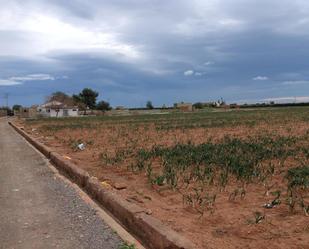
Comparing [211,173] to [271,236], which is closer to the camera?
[271,236]

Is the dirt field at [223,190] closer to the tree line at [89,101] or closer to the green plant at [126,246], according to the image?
the green plant at [126,246]

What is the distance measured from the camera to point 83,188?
9344 mm

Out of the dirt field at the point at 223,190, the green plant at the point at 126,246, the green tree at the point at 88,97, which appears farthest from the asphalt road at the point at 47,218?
the green tree at the point at 88,97

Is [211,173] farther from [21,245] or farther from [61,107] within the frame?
[61,107]

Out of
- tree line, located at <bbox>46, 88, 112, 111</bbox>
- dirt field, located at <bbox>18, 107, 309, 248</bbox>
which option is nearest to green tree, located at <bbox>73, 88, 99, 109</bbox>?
tree line, located at <bbox>46, 88, 112, 111</bbox>

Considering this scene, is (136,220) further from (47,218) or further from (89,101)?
(89,101)

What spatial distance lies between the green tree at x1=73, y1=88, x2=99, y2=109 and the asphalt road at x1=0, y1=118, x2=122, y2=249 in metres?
119

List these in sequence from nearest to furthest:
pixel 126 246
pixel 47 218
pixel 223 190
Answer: pixel 126 246, pixel 47 218, pixel 223 190

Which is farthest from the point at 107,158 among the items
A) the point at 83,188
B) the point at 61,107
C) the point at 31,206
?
the point at 61,107

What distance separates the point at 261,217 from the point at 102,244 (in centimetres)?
188

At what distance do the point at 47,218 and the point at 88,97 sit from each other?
12443 cm

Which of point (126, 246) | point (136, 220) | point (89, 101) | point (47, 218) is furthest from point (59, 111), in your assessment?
point (126, 246)

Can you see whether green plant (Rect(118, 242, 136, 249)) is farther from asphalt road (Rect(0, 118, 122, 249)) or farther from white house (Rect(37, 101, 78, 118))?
white house (Rect(37, 101, 78, 118))

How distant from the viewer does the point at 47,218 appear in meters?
6.81
